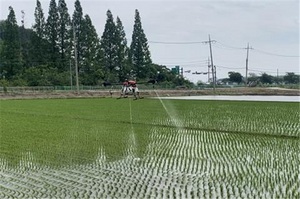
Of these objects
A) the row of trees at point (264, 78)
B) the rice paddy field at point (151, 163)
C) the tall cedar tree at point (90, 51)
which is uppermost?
the tall cedar tree at point (90, 51)

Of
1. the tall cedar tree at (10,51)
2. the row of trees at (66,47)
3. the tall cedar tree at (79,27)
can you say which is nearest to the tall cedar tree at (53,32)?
the row of trees at (66,47)

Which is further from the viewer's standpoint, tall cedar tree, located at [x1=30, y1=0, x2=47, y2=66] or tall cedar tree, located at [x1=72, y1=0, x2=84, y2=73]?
tall cedar tree, located at [x1=30, y1=0, x2=47, y2=66]

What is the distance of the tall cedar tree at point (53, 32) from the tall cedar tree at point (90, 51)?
11.0 ft

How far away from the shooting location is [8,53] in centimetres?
4178

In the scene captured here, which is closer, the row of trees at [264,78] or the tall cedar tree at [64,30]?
the tall cedar tree at [64,30]

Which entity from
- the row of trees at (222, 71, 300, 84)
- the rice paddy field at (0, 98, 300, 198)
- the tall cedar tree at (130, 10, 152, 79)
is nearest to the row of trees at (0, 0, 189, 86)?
the tall cedar tree at (130, 10, 152, 79)

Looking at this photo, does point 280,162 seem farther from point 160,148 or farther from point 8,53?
point 8,53

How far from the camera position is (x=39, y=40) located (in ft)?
142

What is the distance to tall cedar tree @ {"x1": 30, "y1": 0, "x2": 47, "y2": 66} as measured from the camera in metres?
43.0

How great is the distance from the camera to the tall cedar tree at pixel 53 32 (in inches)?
1663

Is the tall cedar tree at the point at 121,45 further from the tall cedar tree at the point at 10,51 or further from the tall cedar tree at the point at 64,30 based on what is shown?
the tall cedar tree at the point at 10,51

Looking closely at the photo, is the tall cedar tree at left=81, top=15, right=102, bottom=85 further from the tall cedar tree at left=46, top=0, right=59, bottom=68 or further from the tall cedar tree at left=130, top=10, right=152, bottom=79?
the tall cedar tree at left=130, top=10, right=152, bottom=79

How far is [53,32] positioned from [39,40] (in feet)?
6.58

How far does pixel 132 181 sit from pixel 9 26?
1636 inches
